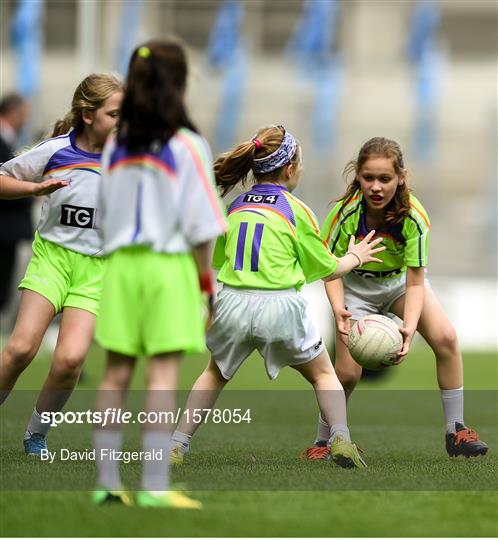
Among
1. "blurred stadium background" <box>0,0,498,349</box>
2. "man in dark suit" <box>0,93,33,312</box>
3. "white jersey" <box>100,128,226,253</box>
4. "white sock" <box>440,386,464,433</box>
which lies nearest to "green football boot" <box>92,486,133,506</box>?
"white jersey" <box>100,128,226,253</box>

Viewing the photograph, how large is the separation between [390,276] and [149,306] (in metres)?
2.45

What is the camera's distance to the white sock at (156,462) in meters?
4.94

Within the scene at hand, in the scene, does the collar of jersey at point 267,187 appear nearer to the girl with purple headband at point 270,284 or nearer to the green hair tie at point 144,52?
the girl with purple headband at point 270,284

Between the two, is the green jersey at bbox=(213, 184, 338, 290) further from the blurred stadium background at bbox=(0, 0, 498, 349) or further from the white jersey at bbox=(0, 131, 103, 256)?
the blurred stadium background at bbox=(0, 0, 498, 349)

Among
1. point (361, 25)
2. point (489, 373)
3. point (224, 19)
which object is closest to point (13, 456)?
point (489, 373)

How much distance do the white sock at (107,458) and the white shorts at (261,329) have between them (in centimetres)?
129

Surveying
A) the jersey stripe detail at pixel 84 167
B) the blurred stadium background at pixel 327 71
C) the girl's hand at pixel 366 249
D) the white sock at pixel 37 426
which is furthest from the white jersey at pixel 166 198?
the blurred stadium background at pixel 327 71

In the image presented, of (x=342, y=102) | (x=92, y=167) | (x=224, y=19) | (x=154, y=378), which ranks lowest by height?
(x=342, y=102)

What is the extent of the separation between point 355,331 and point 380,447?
1.14 meters

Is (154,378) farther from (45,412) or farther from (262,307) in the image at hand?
(45,412)

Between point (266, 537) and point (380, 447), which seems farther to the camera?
point (380, 447)

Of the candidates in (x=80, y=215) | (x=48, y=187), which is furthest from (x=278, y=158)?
(x=48, y=187)

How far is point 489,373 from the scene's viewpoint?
1319 cm

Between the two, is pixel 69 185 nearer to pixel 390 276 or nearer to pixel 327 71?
pixel 390 276
